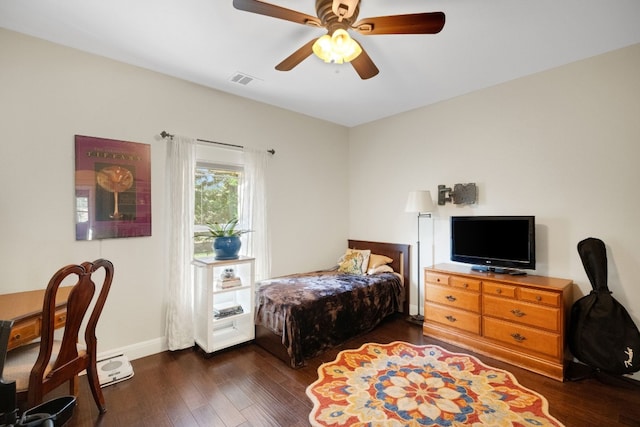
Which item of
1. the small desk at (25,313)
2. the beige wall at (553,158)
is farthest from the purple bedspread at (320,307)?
the small desk at (25,313)

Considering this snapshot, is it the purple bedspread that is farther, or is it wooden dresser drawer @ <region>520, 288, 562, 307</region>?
the purple bedspread

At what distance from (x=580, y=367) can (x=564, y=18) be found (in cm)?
284

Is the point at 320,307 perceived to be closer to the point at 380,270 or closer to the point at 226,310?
the point at 226,310

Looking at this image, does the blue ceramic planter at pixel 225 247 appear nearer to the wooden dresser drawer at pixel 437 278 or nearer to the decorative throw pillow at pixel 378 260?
the decorative throw pillow at pixel 378 260

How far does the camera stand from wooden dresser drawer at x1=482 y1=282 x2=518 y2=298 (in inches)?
104

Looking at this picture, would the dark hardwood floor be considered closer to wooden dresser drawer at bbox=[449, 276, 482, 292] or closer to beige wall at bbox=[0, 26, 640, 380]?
beige wall at bbox=[0, 26, 640, 380]

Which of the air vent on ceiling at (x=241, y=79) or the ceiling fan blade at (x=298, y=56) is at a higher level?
the air vent on ceiling at (x=241, y=79)

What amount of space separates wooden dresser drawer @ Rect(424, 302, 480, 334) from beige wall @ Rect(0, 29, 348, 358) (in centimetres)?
187

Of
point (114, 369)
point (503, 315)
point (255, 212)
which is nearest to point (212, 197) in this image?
point (255, 212)

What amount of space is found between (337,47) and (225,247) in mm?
2076

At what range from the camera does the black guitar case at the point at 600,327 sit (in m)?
2.19

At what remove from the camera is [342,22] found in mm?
1771

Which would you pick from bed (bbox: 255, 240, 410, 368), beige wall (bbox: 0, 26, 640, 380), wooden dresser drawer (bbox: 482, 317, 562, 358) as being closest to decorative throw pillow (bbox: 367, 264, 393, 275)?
bed (bbox: 255, 240, 410, 368)

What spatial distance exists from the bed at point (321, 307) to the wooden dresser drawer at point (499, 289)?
1104 millimetres
